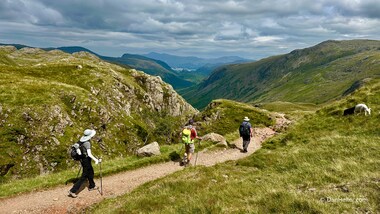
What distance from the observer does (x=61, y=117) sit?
214 ft

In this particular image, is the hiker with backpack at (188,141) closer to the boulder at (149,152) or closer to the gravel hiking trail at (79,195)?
the gravel hiking trail at (79,195)

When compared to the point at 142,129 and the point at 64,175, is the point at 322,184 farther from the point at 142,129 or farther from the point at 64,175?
the point at 142,129

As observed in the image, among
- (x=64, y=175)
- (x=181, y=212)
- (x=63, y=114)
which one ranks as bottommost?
(x=63, y=114)

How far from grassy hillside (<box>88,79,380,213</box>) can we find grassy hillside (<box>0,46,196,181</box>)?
4398 cm

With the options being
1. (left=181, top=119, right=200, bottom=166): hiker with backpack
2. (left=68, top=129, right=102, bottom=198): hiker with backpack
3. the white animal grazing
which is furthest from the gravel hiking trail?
the white animal grazing

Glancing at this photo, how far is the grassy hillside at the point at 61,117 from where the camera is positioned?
55000 millimetres

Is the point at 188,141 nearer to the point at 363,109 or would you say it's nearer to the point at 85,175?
the point at 85,175

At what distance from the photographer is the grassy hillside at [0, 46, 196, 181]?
55000 millimetres

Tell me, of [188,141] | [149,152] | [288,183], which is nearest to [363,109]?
[188,141]

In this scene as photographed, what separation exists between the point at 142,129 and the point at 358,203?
8629 cm

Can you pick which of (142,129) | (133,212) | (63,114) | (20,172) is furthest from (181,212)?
(142,129)

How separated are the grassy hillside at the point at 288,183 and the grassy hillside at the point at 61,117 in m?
44.0

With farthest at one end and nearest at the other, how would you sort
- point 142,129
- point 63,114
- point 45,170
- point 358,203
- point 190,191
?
1. point 142,129
2. point 63,114
3. point 45,170
4. point 190,191
5. point 358,203

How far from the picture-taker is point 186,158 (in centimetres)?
2600
